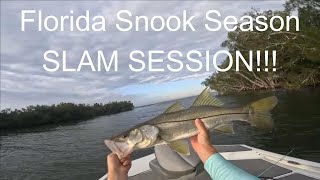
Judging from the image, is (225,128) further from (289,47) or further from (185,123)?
(289,47)

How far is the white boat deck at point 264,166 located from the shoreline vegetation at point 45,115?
46.1m

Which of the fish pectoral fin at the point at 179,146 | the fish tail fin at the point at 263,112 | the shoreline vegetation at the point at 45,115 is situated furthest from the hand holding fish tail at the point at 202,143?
the shoreline vegetation at the point at 45,115

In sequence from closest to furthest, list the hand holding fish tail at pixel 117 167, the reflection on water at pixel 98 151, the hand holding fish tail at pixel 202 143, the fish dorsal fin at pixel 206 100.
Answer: the hand holding fish tail at pixel 202 143
the fish dorsal fin at pixel 206 100
the hand holding fish tail at pixel 117 167
the reflection on water at pixel 98 151

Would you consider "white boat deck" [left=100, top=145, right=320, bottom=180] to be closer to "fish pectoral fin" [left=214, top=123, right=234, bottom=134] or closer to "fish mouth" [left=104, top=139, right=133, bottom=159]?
"fish pectoral fin" [left=214, top=123, right=234, bottom=134]

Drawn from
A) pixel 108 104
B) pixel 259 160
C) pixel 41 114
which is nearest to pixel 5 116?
pixel 41 114

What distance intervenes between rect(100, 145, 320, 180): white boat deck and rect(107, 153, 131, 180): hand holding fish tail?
2.60 m

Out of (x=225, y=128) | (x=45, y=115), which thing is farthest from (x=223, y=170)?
(x=45, y=115)

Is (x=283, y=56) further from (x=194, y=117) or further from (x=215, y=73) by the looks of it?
(x=194, y=117)

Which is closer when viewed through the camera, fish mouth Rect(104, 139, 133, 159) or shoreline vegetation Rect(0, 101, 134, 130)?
fish mouth Rect(104, 139, 133, 159)

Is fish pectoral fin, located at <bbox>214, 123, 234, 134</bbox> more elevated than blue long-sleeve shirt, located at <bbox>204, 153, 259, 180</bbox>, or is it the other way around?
fish pectoral fin, located at <bbox>214, 123, 234, 134</bbox>

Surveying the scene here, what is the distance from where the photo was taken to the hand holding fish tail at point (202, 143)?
7.82 feet

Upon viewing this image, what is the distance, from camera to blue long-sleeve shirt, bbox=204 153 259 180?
7.41 ft

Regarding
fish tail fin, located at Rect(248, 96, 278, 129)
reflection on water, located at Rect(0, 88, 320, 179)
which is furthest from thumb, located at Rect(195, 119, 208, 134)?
reflection on water, located at Rect(0, 88, 320, 179)

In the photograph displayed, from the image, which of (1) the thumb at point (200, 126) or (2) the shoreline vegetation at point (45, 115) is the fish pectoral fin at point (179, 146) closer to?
(1) the thumb at point (200, 126)
